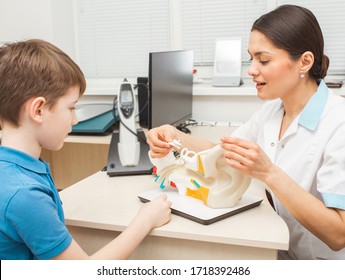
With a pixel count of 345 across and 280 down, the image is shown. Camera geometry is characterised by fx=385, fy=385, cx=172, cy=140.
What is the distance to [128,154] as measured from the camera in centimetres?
147

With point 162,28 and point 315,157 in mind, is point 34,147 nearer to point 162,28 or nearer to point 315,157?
point 315,157

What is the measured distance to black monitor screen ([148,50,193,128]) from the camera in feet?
5.59

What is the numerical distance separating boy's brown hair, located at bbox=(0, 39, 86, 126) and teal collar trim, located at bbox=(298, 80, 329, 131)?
723 mm

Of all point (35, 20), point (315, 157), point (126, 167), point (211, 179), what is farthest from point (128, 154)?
point (35, 20)

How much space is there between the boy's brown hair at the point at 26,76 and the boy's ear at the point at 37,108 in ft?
0.05

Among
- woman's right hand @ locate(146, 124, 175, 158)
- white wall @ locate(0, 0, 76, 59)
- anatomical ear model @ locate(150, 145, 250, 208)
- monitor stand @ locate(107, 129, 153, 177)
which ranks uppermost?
white wall @ locate(0, 0, 76, 59)

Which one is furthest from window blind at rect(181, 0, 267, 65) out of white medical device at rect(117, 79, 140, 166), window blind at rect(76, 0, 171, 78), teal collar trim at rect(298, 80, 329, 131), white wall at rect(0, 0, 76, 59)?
teal collar trim at rect(298, 80, 329, 131)

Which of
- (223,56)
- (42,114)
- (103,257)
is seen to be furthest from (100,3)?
(103,257)

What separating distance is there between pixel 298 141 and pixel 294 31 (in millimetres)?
337

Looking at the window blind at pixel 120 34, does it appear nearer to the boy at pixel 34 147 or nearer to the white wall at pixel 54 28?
the white wall at pixel 54 28

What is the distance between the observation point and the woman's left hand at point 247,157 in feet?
3.29

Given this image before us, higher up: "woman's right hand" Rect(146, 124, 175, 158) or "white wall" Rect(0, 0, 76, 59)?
"white wall" Rect(0, 0, 76, 59)

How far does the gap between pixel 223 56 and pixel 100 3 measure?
1.06m

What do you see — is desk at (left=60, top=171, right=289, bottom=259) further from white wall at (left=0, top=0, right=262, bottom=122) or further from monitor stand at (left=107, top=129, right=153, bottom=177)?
white wall at (left=0, top=0, right=262, bottom=122)
